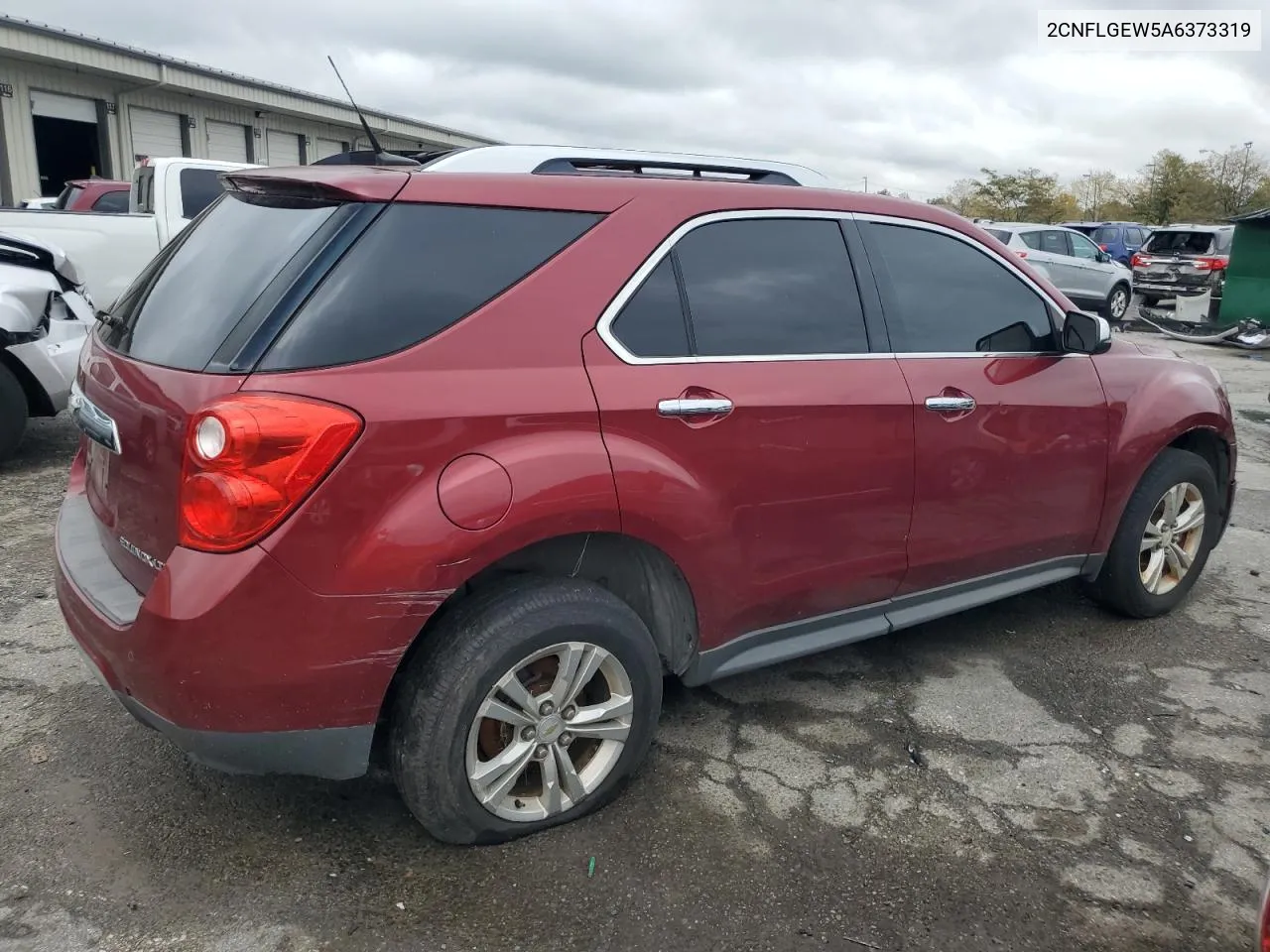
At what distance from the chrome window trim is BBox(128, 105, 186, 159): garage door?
69.5ft

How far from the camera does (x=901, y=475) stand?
127 inches

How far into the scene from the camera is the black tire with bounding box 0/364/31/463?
5938 millimetres

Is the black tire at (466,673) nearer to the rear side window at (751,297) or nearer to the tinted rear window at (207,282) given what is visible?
the rear side window at (751,297)

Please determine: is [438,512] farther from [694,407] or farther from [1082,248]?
[1082,248]

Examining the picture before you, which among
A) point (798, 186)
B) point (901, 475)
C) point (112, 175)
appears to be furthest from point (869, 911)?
point (112, 175)

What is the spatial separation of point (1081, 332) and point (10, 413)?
5823 millimetres

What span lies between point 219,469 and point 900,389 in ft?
6.67

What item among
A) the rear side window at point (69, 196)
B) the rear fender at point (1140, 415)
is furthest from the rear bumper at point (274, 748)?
the rear side window at point (69, 196)

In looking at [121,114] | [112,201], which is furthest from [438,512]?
[121,114]

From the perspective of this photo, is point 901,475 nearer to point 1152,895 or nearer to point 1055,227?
point 1152,895

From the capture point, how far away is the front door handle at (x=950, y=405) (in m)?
3.27

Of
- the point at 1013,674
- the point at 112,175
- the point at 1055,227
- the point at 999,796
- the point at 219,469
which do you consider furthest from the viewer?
the point at 112,175

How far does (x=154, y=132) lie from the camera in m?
21.1

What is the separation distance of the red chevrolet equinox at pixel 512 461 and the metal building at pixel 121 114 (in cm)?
1648
